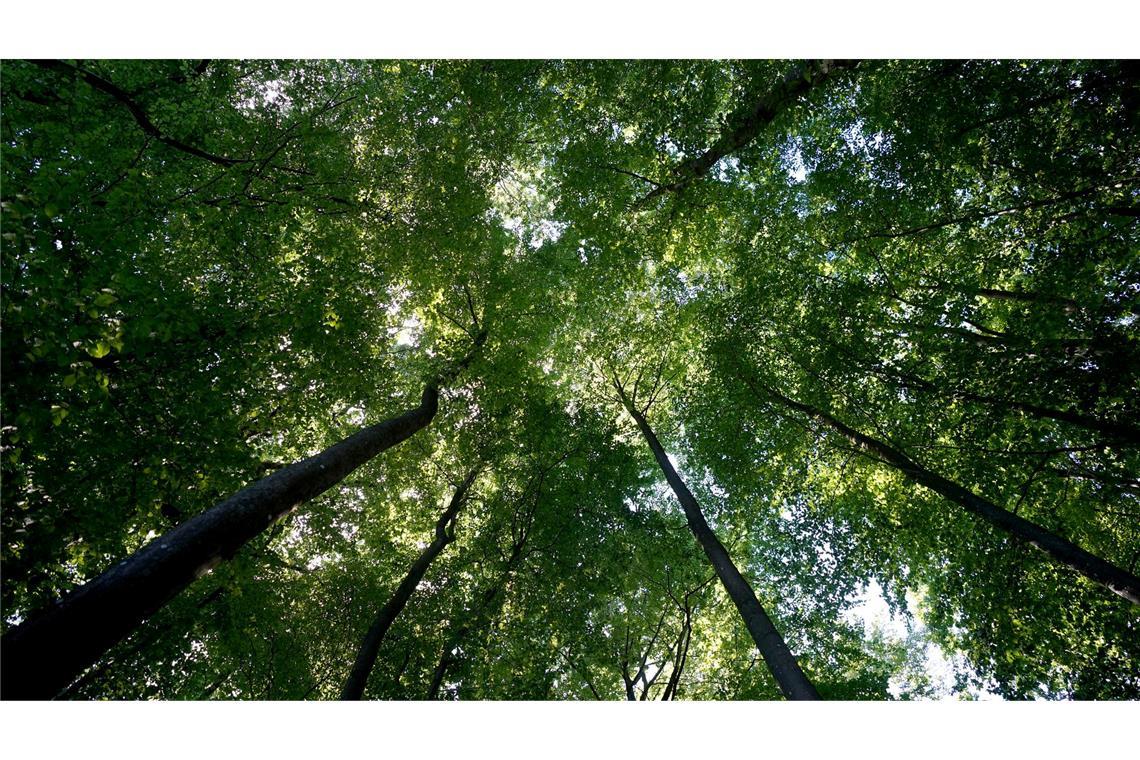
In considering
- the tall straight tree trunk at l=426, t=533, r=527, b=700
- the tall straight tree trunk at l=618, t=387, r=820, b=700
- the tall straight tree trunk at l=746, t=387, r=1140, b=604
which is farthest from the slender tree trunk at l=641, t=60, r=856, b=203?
the tall straight tree trunk at l=426, t=533, r=527, b=700

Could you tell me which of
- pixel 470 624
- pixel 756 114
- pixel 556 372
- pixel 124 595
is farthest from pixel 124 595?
pixel 556 372

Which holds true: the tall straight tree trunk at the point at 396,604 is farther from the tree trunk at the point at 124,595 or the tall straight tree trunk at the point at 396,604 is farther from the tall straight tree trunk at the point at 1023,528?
the tall straight tree trunk at the point at 1023,528

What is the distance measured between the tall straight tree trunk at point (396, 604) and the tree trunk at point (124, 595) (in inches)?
238

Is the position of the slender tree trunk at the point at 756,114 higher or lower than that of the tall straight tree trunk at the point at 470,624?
higher

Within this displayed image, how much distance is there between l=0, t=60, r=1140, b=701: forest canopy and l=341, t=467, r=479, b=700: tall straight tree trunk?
114 millimetres

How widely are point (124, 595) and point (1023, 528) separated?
11.2 metres

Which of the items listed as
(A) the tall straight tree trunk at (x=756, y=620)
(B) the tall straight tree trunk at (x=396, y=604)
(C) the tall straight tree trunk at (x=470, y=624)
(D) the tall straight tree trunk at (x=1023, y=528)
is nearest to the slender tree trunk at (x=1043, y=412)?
(D) the tall straight tree trunk at (x=1023, y=528)

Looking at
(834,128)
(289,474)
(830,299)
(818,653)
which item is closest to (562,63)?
(834,128)

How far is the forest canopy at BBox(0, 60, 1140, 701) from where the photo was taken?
5715mm

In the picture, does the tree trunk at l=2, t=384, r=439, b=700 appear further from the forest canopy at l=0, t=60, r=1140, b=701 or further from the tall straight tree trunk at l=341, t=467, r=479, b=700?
the tall straight tree trunk at l=341, t=467, r=479, b=700

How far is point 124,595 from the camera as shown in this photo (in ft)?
10.7

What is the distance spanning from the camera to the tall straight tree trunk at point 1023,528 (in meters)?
6.00

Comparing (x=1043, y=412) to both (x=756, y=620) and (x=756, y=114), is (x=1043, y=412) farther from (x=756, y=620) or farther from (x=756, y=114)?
(x=756, y=114)

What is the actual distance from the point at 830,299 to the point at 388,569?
1423 cm
